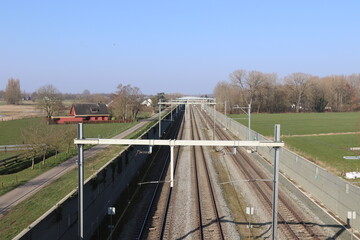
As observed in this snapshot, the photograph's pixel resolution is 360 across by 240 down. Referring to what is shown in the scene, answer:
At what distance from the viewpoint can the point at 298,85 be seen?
12656cm

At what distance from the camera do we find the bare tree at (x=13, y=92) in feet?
529

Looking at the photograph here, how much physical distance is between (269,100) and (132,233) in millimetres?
111102

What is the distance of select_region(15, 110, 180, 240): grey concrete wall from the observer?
11.1m

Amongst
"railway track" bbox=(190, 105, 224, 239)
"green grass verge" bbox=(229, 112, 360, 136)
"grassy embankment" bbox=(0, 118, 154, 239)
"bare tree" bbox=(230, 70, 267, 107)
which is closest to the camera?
"grassy embankment" bbox=(0, 118, 154, 239)

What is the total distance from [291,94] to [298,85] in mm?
5160

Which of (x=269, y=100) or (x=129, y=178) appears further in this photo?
(x=269, y=100)

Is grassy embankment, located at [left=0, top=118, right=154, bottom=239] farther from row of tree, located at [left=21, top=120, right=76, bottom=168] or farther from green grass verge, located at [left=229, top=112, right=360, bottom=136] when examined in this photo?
green grass verge, located at [left=229, top=112, right=360, bottom=136]

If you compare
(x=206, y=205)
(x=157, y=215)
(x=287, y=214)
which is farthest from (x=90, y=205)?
(x=287, y=214)

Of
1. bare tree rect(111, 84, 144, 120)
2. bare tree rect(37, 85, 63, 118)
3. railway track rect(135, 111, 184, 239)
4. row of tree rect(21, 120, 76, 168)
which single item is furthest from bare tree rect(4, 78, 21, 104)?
railway track rect(135, 111, 184, 239)

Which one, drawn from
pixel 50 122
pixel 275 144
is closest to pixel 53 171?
pixel 275 144

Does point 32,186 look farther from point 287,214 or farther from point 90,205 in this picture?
point 287,214

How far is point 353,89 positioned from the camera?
133m

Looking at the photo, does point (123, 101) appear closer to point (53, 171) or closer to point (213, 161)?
point (213, 161)

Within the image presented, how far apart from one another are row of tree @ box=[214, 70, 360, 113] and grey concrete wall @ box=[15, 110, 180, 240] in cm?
9464
